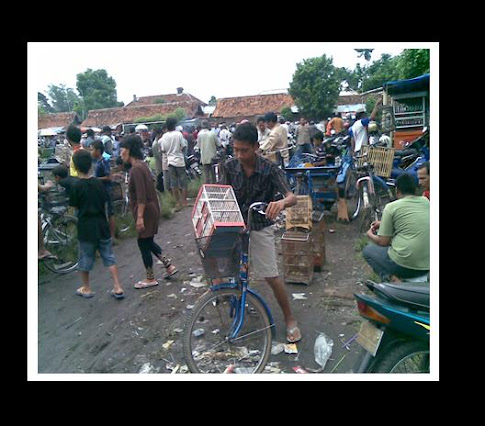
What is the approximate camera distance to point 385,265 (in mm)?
3332

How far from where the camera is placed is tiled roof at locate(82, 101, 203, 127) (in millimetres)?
30625

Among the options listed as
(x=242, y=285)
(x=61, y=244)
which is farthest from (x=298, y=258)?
(x=61, y=244)

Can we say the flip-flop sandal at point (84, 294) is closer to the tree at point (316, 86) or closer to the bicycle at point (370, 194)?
the bicycle at point (370, 194)

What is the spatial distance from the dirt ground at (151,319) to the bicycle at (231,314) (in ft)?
0.70

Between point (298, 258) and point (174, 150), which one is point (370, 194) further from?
point (174, 150)

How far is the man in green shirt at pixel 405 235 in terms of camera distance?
120 inches

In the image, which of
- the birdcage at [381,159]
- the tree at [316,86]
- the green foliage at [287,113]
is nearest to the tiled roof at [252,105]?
the green foliage at [287,113]

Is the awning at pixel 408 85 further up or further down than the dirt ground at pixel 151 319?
further up

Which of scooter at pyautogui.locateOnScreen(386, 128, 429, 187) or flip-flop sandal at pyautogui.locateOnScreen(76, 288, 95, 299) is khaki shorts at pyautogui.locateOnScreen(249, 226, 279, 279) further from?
scooter at pyautogui.locateOnScreen(386, 128, 429, 187)

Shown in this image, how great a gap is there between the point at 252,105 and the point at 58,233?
90.7 ft

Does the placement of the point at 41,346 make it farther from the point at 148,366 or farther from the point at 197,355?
the point at 197,355

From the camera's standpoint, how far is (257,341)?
296 cm

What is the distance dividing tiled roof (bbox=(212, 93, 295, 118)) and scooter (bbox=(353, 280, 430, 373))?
1138 inches

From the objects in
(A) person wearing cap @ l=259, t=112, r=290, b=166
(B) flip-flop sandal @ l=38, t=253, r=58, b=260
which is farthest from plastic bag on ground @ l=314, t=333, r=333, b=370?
(A) person wearing cap @ l=259, t=112, r=290, b=166
